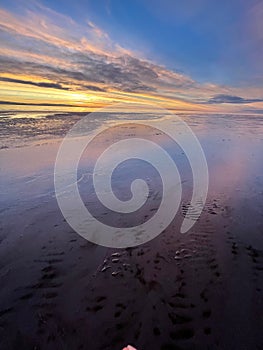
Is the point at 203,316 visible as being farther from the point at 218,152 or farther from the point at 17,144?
the point at 17,144

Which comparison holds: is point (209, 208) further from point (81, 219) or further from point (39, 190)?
point (39, 190)

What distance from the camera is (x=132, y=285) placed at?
145 inches

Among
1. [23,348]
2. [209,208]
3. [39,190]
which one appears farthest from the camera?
[39,190]

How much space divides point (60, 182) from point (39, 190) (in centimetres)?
90

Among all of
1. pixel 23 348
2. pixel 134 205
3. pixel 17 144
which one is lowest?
pixel 17 144

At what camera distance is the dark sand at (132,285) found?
2.89m

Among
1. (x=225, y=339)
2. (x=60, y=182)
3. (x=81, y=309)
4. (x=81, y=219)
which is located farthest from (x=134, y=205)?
(x=225, y=339)

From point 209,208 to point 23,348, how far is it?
5.28 meters

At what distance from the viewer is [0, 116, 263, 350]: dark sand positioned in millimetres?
2891

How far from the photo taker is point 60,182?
316 inches

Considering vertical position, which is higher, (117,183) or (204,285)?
(204,285)

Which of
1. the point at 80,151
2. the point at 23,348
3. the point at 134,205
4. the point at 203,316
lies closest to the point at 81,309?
the point at 23,348

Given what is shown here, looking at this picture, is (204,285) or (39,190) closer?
(204,285)

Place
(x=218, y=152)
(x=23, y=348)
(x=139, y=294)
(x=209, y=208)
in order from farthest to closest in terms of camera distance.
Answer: (x=218, y=152) < (x=209, y=208) < (x=139, y=294) < (x=23, y=348)
